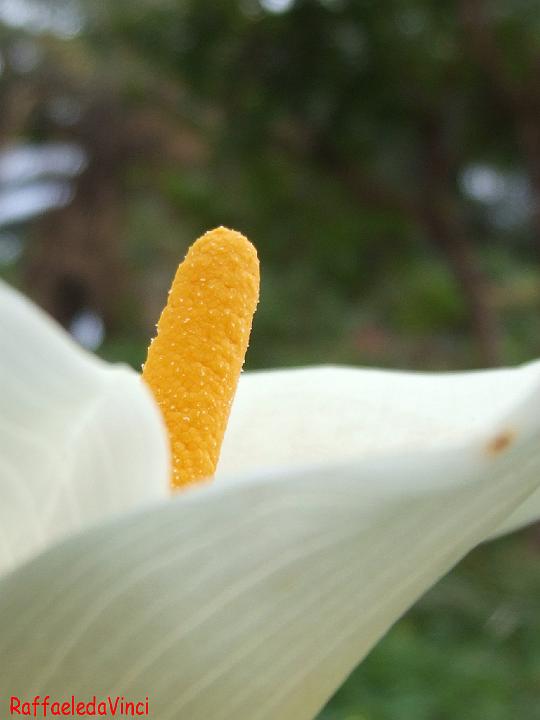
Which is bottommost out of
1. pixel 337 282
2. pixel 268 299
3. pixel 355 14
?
pixel 268 299

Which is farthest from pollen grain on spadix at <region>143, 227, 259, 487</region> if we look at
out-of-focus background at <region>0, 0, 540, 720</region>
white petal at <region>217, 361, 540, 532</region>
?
out-of-focus background at <region>0, 0, 540, 720</region>

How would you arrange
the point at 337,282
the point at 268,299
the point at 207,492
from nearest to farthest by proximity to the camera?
the point at 207,492 < the point at 337,282 < the point at 268,299

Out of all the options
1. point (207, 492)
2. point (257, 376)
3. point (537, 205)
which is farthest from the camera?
point (537, 205)

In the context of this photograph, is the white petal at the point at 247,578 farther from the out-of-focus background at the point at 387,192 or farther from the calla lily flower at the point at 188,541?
the out-of-focus background at the point at 387,192

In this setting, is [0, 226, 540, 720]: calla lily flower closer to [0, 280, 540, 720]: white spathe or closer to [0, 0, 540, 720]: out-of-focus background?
[0, 280, 540, 720]: white spathe

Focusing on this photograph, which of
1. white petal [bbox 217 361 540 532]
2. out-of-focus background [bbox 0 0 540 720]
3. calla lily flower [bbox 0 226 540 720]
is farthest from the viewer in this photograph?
out-of-focus background [bbox 0 0 540 720]

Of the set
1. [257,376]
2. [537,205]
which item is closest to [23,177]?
[537,205]

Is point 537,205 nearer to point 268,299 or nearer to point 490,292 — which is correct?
point 490,292
